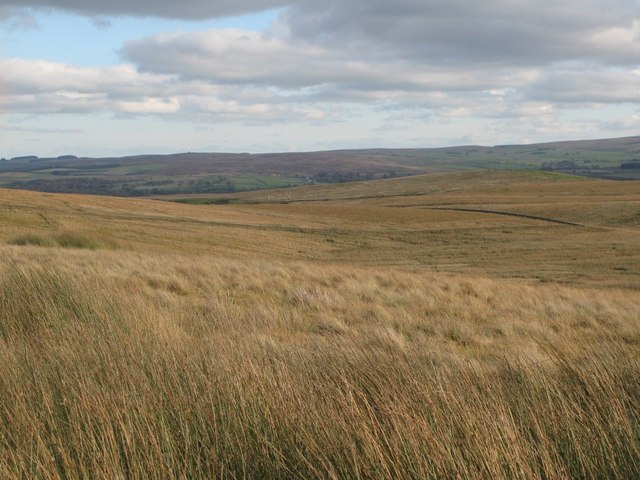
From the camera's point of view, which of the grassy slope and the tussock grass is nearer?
the grassy slope

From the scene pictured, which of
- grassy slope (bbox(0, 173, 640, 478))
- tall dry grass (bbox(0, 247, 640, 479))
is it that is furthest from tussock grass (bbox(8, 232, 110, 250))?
tall dry grass (bbox(0, 247, 640, 479))

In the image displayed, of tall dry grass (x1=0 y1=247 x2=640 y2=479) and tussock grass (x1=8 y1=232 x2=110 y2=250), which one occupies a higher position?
tall dry grass (x1=0 y1=247 x2=640 y2=479)

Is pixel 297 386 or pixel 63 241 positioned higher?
pixel 297 386

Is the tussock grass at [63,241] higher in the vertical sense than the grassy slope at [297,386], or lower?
lower

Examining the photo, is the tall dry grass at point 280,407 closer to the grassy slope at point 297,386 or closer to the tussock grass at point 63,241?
the grassy slope at point 297,386

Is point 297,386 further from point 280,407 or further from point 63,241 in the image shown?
point 63,241

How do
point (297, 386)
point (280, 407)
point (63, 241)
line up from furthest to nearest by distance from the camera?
point (63, 241), point (297, 386), point (280, 407)

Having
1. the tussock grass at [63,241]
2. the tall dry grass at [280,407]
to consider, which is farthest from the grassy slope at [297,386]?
the tussock grass at [63,241]

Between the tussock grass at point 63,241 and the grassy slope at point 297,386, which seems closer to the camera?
the grassy slope at point 297,386

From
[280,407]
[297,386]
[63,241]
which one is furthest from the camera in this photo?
[63,241]

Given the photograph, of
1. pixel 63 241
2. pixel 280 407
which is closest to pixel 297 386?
pixel 280 407

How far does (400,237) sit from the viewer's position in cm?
5081

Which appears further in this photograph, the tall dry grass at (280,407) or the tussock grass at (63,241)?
the tussock grass at (63,241)

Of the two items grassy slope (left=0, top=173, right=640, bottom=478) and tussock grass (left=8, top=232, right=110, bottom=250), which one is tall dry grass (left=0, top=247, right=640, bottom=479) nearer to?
grassy slope (left=0, top=173, right=640, bottom=478)
